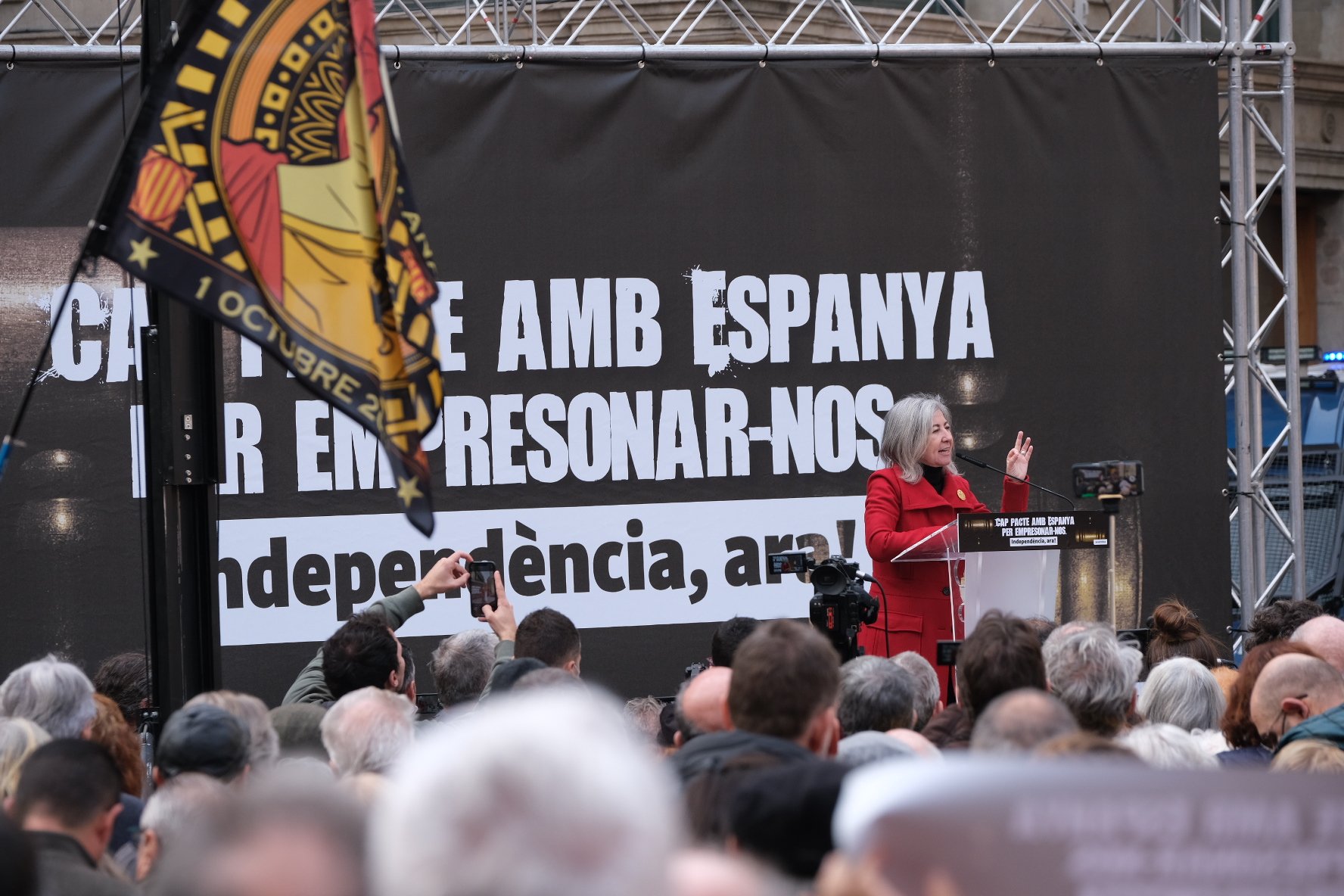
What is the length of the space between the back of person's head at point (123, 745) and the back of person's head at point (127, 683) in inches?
69.6

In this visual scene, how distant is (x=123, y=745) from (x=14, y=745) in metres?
0.38

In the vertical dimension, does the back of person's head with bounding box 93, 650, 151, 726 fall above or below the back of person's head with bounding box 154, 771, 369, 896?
below

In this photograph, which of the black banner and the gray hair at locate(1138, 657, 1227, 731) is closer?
the gray hair at locate(1138, 657, 1227, 731)

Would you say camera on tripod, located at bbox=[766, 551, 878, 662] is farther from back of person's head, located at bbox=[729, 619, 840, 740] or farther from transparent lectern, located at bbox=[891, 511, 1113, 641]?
back of person's head, located at bbox=[729, 619, 840, 740]

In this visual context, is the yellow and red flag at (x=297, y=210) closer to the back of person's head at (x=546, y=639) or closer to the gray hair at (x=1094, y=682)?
the back of person's head at (x=546, y=639)

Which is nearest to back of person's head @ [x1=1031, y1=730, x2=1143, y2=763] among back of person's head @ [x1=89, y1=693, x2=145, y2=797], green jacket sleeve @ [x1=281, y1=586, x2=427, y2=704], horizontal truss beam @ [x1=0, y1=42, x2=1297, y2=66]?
back of person's head @ [x1=89, y1=693, x2=145, y2=797]

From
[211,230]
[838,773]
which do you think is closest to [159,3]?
[211,230]

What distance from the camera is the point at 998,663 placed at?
152 inches

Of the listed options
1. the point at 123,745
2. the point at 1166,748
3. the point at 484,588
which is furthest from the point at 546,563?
the point at 1166,748

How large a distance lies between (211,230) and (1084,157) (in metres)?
5.55

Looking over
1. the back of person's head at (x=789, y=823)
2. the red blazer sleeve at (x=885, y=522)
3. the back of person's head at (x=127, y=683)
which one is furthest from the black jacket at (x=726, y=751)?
the red blazer sleeve at (x=885, y=522)

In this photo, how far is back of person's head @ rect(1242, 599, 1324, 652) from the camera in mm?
6172

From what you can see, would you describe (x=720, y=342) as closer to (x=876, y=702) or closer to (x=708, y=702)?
(x=876, y=702)

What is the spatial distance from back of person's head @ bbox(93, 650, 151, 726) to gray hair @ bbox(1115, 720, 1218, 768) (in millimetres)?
3770
